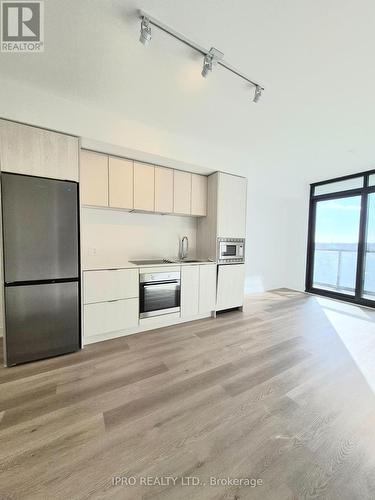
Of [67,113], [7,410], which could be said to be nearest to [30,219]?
[67,113]

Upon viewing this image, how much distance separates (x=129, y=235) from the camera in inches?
129

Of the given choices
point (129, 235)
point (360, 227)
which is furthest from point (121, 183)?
point (360, 227)

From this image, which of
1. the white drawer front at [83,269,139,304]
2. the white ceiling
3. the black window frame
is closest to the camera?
the white ceiling

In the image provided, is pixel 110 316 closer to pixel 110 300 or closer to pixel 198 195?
pixel 110 300

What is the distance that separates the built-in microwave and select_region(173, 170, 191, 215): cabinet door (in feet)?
2.54

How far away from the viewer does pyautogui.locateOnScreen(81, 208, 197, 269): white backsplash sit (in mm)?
2986

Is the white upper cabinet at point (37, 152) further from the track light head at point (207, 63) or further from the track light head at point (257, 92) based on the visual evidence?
the track light head at point (257, 92)

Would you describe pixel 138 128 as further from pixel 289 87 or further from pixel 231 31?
pixel 289 87

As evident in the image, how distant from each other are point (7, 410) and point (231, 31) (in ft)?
10.7

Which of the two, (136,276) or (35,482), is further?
(136,276)

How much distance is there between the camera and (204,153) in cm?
309

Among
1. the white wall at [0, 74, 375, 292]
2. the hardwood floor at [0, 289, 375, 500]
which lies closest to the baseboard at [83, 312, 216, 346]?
the hardwood floor at [0, 289, 375, 500]

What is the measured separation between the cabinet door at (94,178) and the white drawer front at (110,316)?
1.32 m

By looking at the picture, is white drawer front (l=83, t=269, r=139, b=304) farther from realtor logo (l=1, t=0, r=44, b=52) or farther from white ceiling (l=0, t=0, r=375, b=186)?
realtor logo (l=1, t=0, r=44, b=52)
